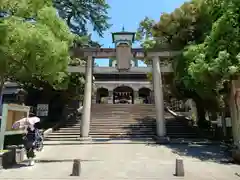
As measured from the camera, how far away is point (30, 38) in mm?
7156

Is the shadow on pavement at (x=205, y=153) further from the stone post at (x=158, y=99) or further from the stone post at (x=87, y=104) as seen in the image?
the stone post at (x=87, y=104)

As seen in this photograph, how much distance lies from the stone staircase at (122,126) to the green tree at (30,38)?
6576 mm

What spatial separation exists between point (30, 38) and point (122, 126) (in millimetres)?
10168

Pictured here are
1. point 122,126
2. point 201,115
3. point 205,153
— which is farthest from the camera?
point 201,115

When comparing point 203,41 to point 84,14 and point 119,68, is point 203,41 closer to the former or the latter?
point 119,68

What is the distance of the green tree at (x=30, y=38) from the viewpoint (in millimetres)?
7184

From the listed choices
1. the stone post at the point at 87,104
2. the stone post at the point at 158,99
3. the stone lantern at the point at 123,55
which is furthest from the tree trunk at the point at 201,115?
the stone post at the point at 87,104

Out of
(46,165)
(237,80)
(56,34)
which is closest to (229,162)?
(237,80)

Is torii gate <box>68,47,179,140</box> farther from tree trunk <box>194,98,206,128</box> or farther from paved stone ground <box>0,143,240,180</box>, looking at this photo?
tree trunk <box>194,98,206,128</box>

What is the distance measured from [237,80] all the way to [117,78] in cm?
2132

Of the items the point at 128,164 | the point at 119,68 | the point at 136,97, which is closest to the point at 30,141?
the point at 128,164

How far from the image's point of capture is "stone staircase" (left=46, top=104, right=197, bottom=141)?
14235 millimetres

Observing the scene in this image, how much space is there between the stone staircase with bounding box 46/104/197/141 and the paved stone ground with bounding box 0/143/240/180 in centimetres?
274

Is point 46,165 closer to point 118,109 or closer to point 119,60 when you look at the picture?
point 119,60
